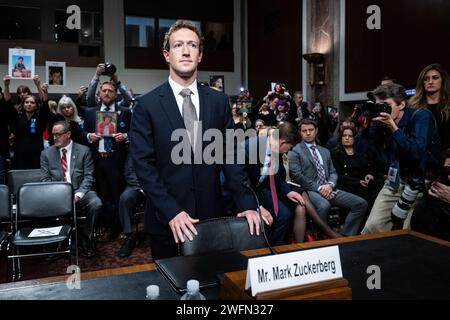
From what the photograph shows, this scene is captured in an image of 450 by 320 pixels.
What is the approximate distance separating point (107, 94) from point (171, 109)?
98.1 inches

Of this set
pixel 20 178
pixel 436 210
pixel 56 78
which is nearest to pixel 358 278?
pixel 436 210

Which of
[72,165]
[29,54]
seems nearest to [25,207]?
[72,165]

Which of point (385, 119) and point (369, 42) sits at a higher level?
point (369, 42)

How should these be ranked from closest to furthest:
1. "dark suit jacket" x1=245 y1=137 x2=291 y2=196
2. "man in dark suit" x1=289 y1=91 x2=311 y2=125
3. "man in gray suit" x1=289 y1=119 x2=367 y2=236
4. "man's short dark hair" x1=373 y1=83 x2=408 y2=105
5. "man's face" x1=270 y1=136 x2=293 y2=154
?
"man's short dark hair" x1=373 y1=83 x2=408 y2=105 → "man's face" x1=270 y1=136 x2=293 y2=154 → "dark suit jacket" x1=245 y1=137 x2=291 y2=196 → "man in gray suit" x1=289 y1=119 x2=367 y2=236 → "man in dark suit" x1=289 y1=91 x2=311 y2=125

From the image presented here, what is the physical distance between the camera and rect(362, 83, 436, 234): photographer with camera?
2225 mm

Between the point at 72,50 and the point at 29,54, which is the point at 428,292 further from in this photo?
the point at 72,50

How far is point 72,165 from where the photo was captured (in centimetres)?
379

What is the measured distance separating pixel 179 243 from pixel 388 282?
71 centimetres

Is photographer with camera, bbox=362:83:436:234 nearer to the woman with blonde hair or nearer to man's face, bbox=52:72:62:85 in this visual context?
the woman with blonde hair

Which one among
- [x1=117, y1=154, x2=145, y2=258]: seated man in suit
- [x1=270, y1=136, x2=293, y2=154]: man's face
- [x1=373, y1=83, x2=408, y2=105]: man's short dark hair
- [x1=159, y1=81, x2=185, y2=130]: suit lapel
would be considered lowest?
[x1=117, y1=154, x2=145, y2=258]: seated man in suit

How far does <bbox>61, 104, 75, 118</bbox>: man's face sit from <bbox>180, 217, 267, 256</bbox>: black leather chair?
3.41 metres

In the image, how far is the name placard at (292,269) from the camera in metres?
0.89

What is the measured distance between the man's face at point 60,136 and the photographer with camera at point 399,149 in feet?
8.94

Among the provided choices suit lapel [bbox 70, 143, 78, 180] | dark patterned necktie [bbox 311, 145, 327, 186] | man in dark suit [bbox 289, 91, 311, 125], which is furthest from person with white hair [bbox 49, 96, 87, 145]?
man in dark suit [bbox 289, 91, 311, 125]
